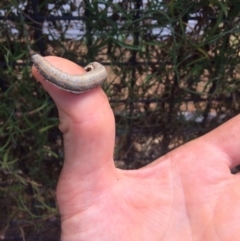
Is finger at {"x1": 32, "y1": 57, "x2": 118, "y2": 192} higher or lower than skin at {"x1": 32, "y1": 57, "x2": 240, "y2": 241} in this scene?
higher

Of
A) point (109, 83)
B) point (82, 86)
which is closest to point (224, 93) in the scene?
point (109, 83)

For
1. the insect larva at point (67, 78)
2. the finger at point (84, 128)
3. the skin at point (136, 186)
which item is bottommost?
the skin at point (136, 186)

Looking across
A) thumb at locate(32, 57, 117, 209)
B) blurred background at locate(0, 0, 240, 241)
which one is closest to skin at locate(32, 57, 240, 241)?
thumb at locate(32, 57, 117, 209)

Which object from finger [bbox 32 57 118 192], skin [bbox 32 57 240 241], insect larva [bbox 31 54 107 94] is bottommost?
skin [bbox 32 57 240 241]

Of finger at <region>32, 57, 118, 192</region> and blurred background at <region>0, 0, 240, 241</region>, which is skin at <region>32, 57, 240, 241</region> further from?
blurred background at <region>0, 0, 240, 241</region>

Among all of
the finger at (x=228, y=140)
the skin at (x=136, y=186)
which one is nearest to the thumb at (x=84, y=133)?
the skin at (x=136, y=186)

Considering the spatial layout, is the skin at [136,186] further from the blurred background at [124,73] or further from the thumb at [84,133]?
the blurred background at [124,73]

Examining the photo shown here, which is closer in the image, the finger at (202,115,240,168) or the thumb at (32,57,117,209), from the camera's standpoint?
the thumb at (32,57,117,209)

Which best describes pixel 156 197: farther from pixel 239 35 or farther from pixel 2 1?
pixel 2 1
